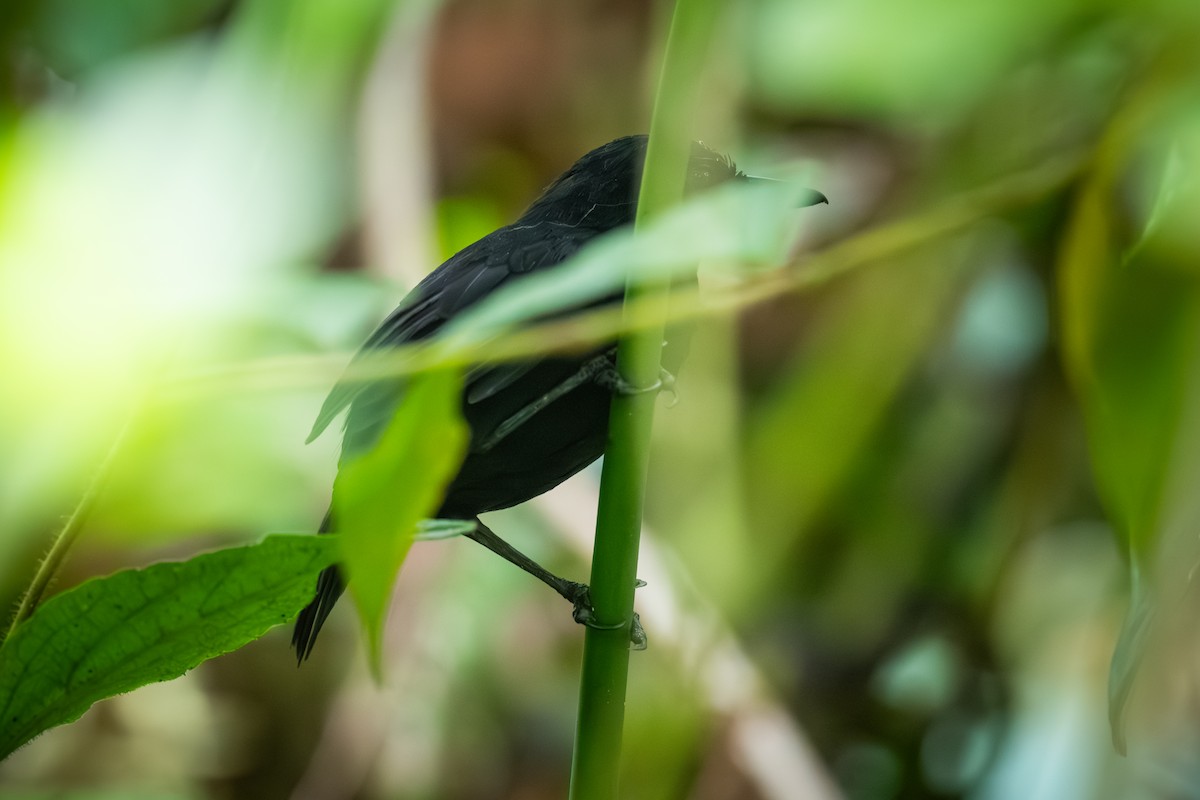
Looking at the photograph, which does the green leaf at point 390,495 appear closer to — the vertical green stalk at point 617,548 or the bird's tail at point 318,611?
the vertical green stalk at point 617,548

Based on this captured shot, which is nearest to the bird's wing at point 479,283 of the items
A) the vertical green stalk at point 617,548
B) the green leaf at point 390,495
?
the vertical green stalk at point 617,548

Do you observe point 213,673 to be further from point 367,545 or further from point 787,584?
point 367,545

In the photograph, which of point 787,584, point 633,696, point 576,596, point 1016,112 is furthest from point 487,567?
point 1016,112

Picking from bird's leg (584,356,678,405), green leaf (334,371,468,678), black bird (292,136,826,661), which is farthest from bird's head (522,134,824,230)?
green leaf (334,371,468,678)

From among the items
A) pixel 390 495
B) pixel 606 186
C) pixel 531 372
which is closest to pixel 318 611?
pixel 531 372

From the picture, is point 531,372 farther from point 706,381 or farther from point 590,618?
point 706,381
